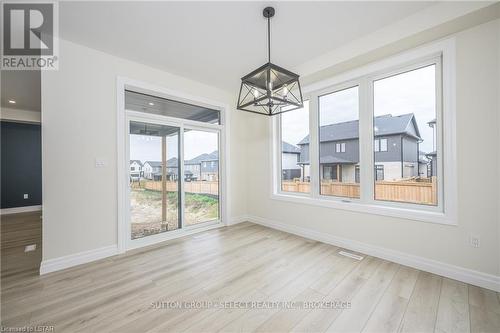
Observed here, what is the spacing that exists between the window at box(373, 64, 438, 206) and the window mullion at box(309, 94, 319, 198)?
91 centimetres

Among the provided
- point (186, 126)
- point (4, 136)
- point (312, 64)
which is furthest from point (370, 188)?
point (4, 136)

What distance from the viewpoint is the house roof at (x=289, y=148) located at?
4113 mm

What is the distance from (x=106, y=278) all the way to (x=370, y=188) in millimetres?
3668

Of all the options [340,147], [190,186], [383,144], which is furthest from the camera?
[190,186]

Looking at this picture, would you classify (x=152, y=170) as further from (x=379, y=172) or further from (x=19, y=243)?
(x=379, y=172)

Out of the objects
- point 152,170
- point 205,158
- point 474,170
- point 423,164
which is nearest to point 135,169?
point 152,170

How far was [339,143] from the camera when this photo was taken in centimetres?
344

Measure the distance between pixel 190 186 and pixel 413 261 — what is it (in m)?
3.63

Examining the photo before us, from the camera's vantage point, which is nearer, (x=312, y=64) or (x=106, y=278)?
(x=106, y=278)

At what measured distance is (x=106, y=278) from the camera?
7.82 ft

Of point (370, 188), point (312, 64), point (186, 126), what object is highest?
point (312, 64)

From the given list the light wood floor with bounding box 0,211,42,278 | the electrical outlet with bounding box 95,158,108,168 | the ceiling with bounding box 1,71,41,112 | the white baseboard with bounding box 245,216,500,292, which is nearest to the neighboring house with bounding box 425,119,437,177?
the white baseboard with bounding box 245,216,500,292

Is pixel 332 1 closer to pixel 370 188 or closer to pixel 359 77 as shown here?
pixel 359 77

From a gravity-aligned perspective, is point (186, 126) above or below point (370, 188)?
above
